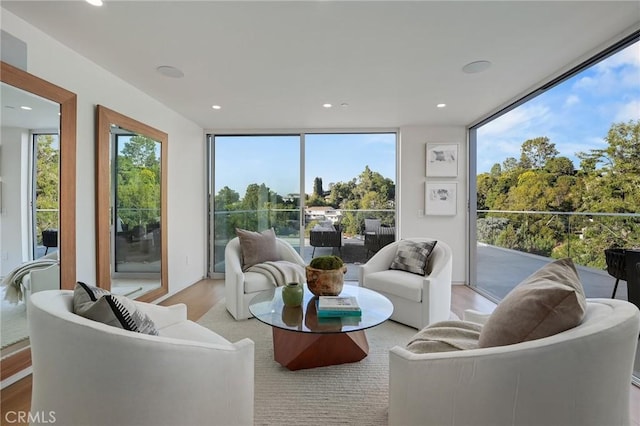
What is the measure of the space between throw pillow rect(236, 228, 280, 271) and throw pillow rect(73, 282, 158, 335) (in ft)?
6.57

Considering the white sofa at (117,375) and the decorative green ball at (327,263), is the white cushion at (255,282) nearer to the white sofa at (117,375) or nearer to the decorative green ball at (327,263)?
the decorative green ball at (327,263)

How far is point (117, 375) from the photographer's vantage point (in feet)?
3.45

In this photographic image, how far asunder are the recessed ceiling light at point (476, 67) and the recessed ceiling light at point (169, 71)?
2606mm

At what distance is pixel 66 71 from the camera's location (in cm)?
234

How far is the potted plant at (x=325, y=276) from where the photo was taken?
87.8 inches

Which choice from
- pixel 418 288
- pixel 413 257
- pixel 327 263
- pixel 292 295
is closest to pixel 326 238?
pixel 413 257

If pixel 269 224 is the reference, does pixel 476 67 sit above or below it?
above

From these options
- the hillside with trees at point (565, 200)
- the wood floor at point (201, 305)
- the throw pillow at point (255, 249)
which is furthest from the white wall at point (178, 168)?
the throw pillow at point (255, 249)

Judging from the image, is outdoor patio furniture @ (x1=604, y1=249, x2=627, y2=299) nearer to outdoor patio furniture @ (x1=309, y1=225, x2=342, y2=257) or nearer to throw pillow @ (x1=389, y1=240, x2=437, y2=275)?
throw pillow @ (x1=389, y1=240, x2=437, y2=275)

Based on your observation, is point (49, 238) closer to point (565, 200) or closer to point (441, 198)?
point (441, 198)

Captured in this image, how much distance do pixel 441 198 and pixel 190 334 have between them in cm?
387

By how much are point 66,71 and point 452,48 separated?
308cm

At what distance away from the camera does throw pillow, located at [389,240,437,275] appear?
123 inches

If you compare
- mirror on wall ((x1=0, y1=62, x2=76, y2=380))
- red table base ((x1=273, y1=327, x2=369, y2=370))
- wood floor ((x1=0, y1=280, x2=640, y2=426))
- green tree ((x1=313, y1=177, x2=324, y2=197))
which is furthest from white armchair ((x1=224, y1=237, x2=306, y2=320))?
green tree ((x1=313, y1=177, x2=324, y2=197))
